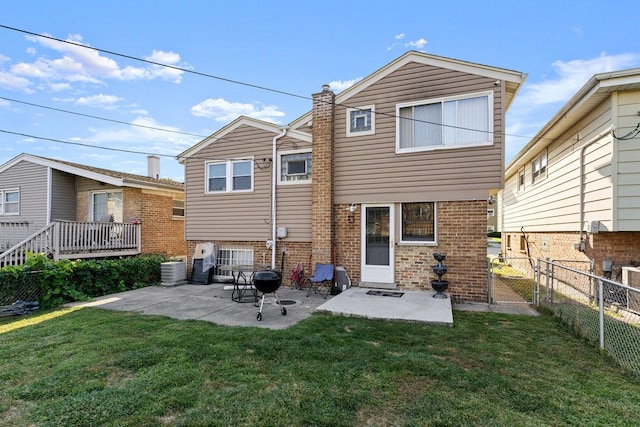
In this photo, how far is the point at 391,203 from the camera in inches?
322

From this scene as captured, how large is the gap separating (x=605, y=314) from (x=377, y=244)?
469 centimetres

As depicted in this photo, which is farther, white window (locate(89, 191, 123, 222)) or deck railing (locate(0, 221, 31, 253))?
white window (locate(89, 191, 123, 222))

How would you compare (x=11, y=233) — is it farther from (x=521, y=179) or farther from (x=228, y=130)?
(x=521, y=179)

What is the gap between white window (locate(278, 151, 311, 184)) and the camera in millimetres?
9391

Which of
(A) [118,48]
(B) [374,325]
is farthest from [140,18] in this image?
(B) [374,325]

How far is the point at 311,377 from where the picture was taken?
3502 mm

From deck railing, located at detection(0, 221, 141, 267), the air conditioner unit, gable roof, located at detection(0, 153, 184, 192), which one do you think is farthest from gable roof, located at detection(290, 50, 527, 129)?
deck railing, located at detection(0, 221, 141, 267)

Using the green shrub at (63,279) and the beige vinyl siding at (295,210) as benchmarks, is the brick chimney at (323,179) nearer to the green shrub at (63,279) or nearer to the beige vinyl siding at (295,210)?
the beige vinyl siding at (295,210)

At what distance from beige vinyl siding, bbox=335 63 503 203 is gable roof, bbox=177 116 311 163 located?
1.32 meters

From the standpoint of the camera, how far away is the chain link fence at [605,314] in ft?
13.6

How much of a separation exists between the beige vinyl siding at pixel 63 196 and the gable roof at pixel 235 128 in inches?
250

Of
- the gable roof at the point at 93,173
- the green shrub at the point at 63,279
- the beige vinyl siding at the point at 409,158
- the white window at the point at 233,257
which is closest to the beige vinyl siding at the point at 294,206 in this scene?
the beige vinyl siding at the point at 409,158

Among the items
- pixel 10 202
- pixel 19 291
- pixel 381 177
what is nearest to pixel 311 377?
pixel 381 177

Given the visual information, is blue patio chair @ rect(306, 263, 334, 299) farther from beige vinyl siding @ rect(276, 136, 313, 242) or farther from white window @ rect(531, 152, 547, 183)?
white window @ rect(531, 152, 547, 183)
